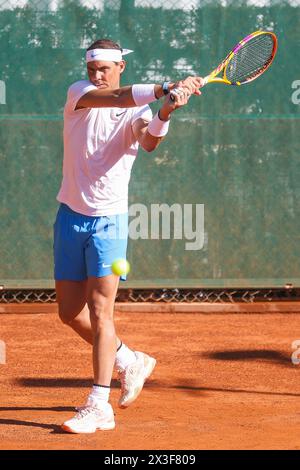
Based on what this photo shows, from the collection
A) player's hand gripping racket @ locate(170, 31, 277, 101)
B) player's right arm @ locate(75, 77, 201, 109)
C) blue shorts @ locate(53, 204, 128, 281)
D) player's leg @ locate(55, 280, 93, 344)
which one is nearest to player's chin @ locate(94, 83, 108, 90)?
player's right arm @ locate(75, 77, 201, 109)

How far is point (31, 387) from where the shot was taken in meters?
5.64

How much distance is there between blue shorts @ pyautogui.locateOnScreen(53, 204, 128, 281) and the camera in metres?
4.66

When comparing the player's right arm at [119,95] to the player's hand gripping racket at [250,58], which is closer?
the player's right arm at [119,95]

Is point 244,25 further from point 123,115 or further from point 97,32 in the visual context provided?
point 123,115

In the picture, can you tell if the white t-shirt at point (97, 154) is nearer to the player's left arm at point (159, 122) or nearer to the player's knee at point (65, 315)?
the player's left arm at point (159, 122)

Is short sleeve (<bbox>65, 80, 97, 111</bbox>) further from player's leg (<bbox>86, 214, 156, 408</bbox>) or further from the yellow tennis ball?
the yellow tennis ball

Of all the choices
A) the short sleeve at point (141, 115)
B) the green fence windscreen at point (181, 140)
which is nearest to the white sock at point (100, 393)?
the short sleeve at point (141, 115)

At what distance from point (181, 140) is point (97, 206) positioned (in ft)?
11.0

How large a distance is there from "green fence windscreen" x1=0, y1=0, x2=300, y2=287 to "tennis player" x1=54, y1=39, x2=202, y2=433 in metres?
3.11

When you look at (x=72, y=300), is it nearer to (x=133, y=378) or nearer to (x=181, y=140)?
(x=133, y=378)

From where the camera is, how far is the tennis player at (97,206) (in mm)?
4617

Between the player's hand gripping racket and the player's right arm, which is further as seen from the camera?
the player's hand gripping racket

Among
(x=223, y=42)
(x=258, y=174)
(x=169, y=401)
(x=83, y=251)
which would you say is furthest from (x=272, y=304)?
(x=83, y=251)

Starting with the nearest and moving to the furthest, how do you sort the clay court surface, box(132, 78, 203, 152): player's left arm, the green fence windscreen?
box(132, 78, 203, 152): player's left arm, the clay court surface, the green fence windscreen
